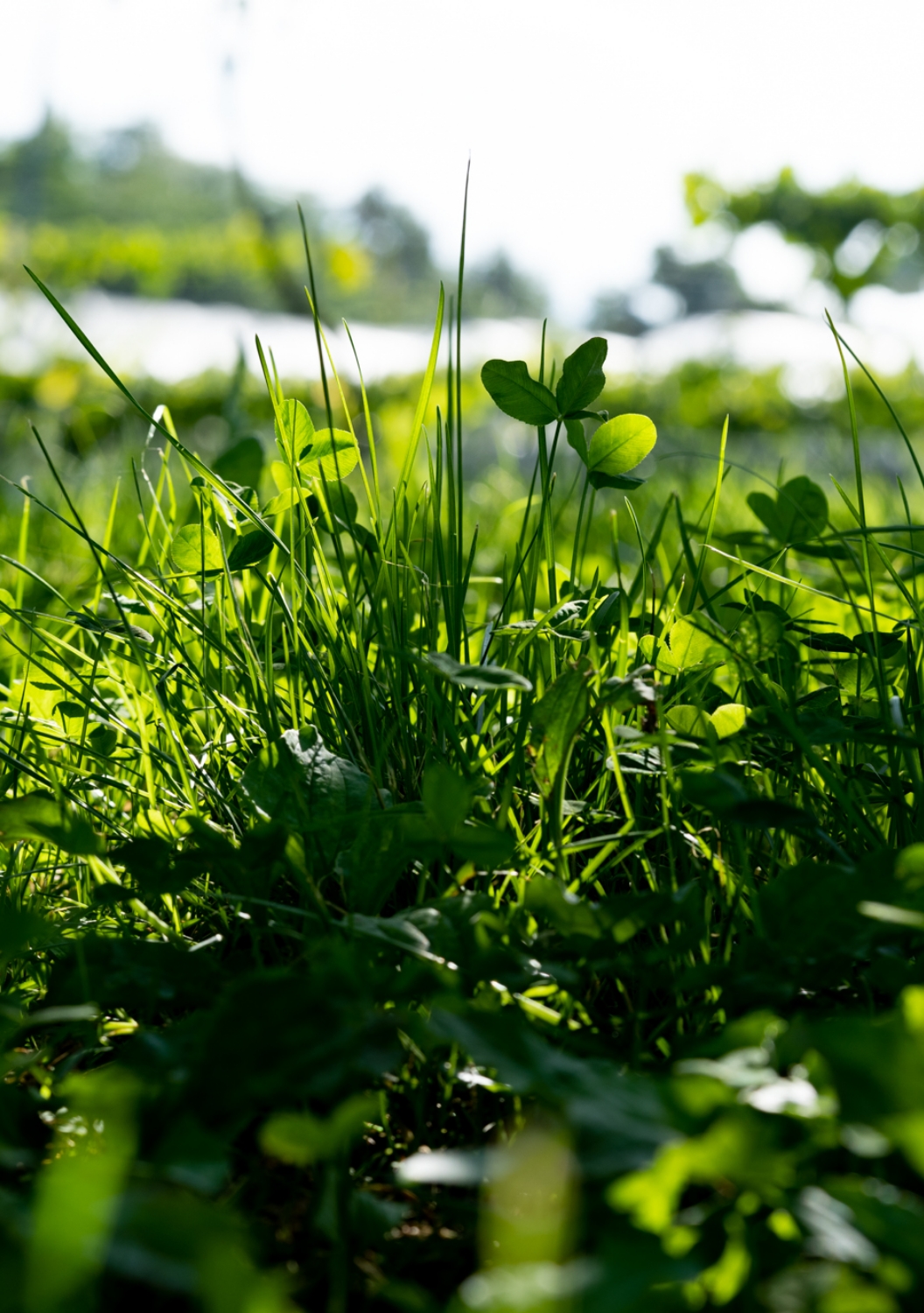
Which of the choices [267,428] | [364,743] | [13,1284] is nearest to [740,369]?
[267,428]

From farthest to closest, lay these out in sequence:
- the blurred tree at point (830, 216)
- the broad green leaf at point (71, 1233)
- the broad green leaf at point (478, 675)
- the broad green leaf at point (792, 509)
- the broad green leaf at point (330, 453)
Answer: the blurred tree at point (830, 216) → the broad green leaf at point (792, 509) → the broad green leaf at point (330, 453) → the broad green leaf at point (478, 675) → the broad green leaf at point (71, 1233)

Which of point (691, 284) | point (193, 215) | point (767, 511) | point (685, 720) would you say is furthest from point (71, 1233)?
point (193, 215)

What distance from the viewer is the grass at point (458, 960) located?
0.37 metres

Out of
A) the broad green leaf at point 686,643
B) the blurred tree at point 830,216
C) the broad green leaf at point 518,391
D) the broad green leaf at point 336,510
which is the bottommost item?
the broad green leaf at point 686,643

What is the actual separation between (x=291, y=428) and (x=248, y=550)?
0.39ft

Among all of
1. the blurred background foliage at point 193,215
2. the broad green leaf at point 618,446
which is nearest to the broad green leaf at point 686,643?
the broad green leaf at point 618,446

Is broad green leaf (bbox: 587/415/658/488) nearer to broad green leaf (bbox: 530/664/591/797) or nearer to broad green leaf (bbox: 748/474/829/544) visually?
broad green leaf (bbox: 530/664/591/797)

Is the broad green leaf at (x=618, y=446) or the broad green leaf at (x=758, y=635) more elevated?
the broad green leaf at (x=618, y=446)

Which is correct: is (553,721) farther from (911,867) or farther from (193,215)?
(193,215)

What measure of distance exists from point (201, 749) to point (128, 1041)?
0.33 metres

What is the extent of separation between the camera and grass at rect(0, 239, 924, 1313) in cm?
37

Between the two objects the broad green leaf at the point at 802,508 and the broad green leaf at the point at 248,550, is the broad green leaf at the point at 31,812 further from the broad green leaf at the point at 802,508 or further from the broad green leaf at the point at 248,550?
the broad green leaf at the point at 802,508

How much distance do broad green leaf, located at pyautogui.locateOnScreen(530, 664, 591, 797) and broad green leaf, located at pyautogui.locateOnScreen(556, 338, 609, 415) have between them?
238 mm

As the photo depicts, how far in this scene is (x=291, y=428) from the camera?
807mm
